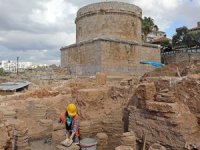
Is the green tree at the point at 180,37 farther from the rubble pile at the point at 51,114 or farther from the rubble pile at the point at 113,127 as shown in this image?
the rubble pile at the point at 51,114

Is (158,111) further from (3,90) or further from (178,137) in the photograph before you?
(3,90)

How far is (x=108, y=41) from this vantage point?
667 inches

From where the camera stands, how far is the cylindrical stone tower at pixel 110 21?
1797cm

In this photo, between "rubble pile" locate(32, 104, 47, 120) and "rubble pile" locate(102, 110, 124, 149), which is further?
"rubble pile" locate(32, 104, 47, 120)

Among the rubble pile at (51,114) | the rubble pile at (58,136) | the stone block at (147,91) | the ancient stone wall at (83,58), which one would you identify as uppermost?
the ancient stone wall at (83,58)

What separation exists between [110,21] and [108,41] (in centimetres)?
193

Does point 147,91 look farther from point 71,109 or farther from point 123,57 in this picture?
point 123,57

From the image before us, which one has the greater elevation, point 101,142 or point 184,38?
point 184,38

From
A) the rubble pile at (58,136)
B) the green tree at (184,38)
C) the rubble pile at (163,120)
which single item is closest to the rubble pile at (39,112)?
the rubble pile at (58,136)

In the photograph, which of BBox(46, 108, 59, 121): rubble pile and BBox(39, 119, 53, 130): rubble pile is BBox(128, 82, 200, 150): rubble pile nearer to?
BBox(39, 119, 53, 130): rubble pile

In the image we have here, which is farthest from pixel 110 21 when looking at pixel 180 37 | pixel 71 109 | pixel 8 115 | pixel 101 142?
pixel 180 37

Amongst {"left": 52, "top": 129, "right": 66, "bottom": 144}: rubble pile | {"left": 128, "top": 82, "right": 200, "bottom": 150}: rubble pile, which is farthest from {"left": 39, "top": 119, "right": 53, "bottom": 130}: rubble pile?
{"left": 128, "top": 82, "right": 200, "bottom": 150}: rubble pile

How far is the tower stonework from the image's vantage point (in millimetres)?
16984

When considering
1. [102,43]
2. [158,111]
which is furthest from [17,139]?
[102,43]
